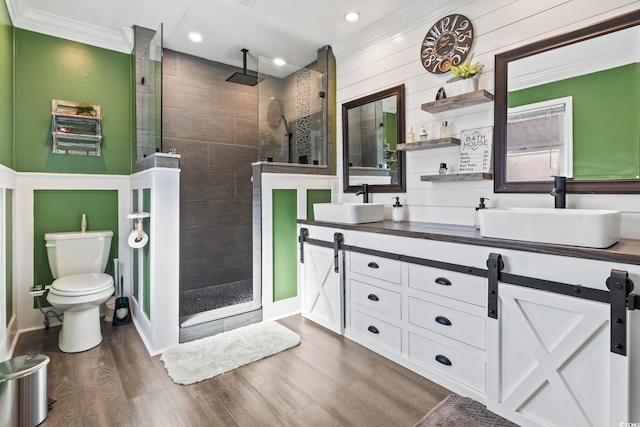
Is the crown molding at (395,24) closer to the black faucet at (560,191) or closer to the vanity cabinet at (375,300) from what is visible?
the black faucet at (560,191)

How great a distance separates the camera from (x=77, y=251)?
2.88 meters

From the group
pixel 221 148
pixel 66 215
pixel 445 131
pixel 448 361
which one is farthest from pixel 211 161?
pixel 448 361

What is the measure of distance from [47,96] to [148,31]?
1048 mm

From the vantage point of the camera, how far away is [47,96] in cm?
295

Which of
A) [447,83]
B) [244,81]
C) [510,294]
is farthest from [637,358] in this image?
[244,81]

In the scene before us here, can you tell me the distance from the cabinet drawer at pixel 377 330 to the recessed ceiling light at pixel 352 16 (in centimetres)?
242

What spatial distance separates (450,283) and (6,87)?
3424 millimetres

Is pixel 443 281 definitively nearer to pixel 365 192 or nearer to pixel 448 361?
pixel 448 361

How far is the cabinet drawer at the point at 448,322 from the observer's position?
185 centimetres

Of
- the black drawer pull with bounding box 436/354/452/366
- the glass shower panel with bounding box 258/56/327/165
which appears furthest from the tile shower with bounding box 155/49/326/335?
the black drawer pull with bounding box 436/354/452/366

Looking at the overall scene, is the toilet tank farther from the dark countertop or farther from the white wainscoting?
the dark countertop

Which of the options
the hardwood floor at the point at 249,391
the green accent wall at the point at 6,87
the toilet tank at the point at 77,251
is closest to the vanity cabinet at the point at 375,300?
the hardwood floor at the point at 249,391

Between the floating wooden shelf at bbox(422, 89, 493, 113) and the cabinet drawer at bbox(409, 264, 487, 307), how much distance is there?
1145mm

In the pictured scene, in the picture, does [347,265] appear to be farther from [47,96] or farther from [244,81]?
[47,96]
